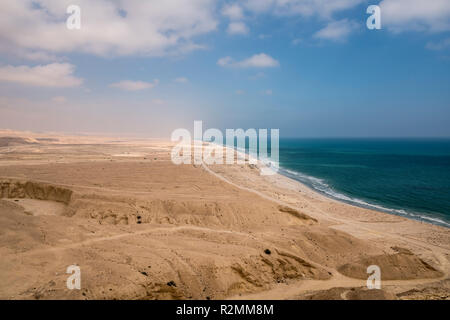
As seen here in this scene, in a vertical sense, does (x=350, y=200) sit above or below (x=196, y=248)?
below

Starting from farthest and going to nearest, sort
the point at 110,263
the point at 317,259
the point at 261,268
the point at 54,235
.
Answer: the point at 317,259, the point at 54,235, the point at 261,268, the point at 110,263

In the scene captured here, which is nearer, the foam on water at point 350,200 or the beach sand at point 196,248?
the beach sand at point 196,248

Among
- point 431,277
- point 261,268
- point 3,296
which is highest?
point 3,296

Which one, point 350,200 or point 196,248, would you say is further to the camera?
point 350,200

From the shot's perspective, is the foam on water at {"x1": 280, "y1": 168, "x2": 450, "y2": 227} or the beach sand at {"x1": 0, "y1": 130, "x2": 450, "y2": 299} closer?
the beach sand at {"x1": 0, "y1": 130, "x2": 450, "y2": 299}

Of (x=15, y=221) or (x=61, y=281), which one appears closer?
(x=61, y=281)

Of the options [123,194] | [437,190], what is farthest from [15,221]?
[437,190]
